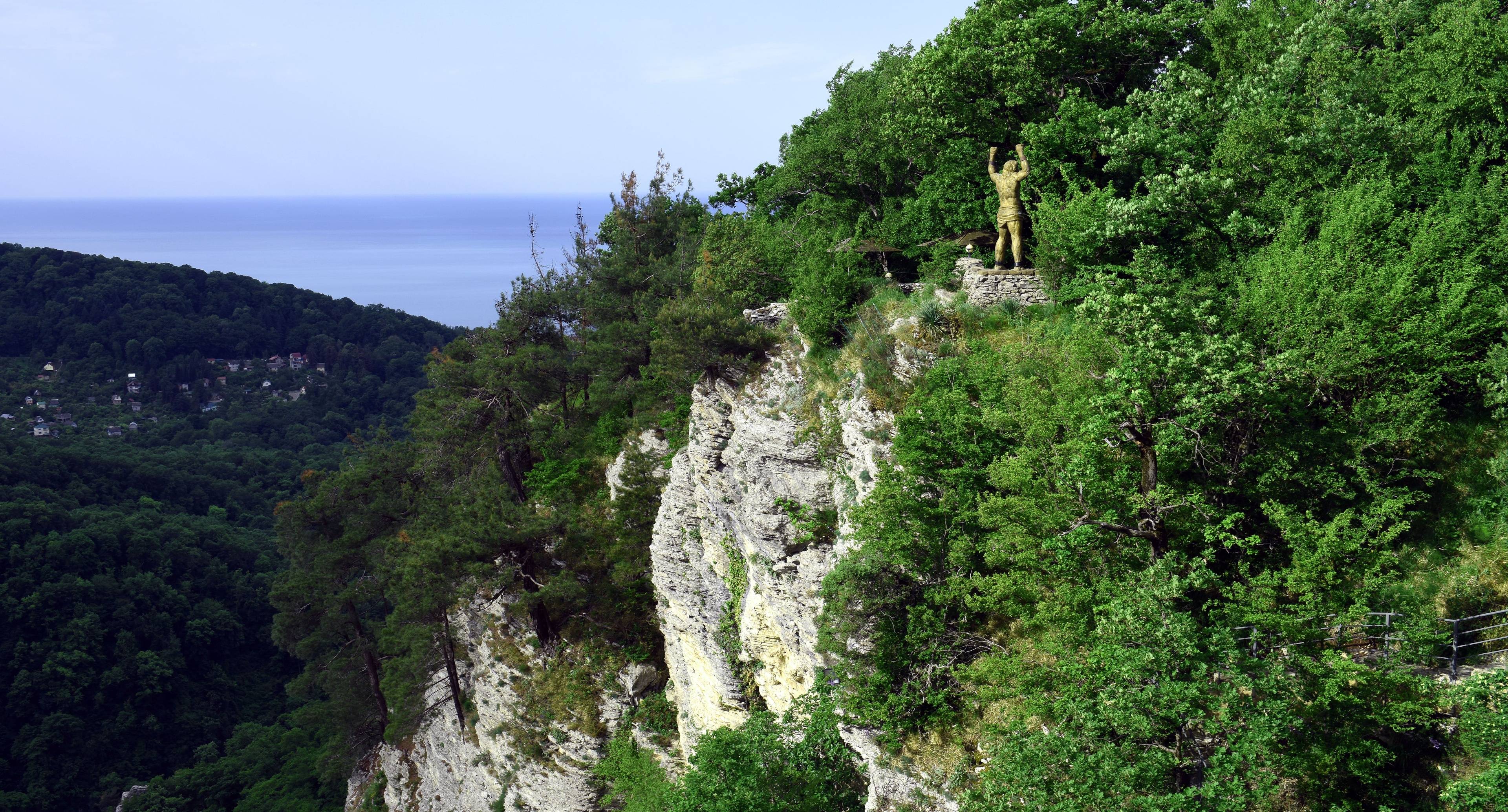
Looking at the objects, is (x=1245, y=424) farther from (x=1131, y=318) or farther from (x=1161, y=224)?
(x=1161, y=224)

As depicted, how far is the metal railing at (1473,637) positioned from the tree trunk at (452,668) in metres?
29.4

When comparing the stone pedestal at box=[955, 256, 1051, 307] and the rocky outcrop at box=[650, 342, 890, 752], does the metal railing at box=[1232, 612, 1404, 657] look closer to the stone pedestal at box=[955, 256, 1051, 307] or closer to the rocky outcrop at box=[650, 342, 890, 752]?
the rocky outcrop at box=[650, 342, 890, 752]

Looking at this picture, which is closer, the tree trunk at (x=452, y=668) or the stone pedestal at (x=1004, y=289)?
the stone pedestal at (x=1004, y=289)

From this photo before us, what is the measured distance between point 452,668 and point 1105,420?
27.2 meters

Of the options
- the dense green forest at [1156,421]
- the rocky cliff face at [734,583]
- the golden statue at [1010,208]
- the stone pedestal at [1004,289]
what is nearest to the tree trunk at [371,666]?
the rocky cliff face at [734,583]

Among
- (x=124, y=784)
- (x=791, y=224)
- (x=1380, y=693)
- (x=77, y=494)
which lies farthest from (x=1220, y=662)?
(x=77, y=494)

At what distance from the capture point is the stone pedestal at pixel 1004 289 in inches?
786

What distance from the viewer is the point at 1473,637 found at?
1211cm

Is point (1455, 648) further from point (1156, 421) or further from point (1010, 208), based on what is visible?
point (1010, 208)

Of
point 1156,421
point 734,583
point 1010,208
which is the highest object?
point 1010,208

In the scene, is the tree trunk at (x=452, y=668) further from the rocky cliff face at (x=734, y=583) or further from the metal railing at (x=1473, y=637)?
the metal railing at (x=1473, y=637)

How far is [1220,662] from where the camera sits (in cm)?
1125

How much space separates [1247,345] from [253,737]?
5637cm

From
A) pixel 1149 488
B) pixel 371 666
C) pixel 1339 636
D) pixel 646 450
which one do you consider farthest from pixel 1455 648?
pixel 371 666
